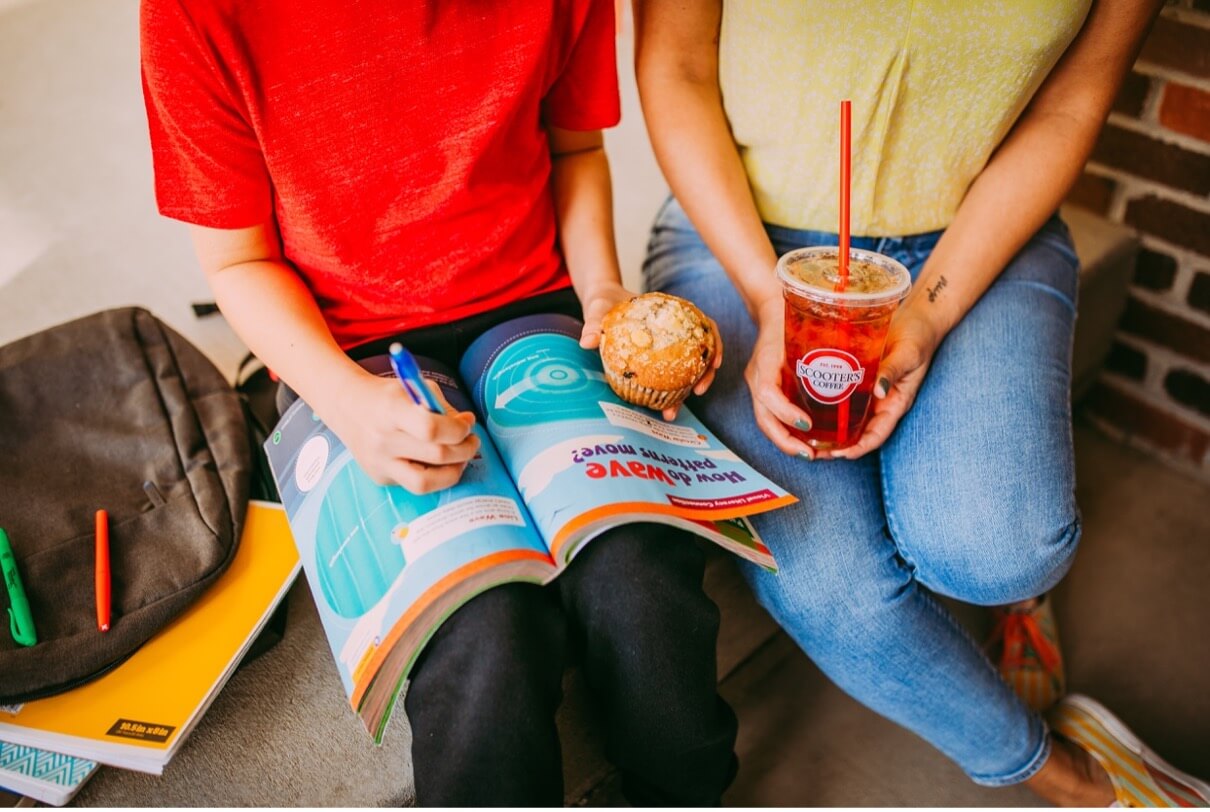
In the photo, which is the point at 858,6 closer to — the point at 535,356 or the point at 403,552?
the point at 535,356

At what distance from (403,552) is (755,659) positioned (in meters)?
0.75

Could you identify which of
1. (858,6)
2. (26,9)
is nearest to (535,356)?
(858,6)

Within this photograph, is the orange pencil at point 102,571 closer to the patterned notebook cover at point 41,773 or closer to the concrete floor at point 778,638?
the patterned notebook cover at point 41,773

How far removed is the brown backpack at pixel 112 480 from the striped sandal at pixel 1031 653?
1.09 metres

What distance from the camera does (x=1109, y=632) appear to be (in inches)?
55.0

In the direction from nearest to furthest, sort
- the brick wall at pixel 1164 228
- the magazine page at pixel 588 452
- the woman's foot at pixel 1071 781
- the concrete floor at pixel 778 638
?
1. the magazine page at pixel 588 452
2. the woman's foot at pixel 1071 781
3. the concrete floor at pixel 778 638
4. the brick wall at pixel 1164 228

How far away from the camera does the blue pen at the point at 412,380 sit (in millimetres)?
651

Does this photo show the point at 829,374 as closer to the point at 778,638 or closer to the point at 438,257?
the point at 438,257

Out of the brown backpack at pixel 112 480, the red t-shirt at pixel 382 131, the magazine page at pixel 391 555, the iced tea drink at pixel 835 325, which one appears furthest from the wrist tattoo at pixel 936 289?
the brown backpack at pixel 112 480

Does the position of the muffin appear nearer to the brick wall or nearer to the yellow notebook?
the yellow notebook

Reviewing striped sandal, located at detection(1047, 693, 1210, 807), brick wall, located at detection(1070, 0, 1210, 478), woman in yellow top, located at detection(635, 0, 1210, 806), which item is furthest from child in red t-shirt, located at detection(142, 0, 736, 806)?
brick wall, located at detection(1070, 0, 1210, 478)

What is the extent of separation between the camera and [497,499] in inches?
30.8

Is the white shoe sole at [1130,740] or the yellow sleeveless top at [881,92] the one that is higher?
the yellow sleeveless top at [881,92]

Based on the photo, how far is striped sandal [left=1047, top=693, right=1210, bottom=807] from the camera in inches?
43.2
